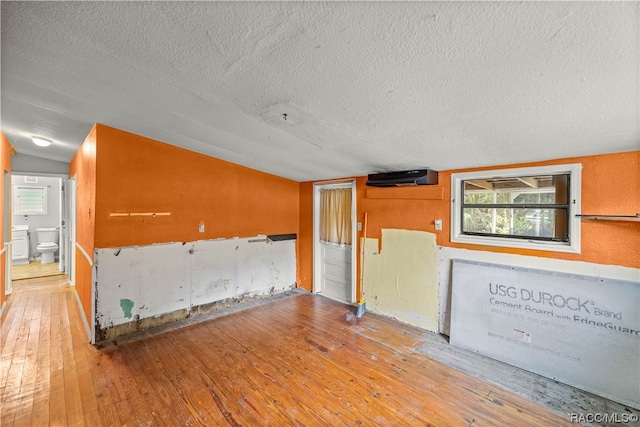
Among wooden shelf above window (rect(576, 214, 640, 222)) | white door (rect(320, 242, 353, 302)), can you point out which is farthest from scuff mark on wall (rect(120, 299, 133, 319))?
wooden shelf above window (rect(576, 214, 640, 222))

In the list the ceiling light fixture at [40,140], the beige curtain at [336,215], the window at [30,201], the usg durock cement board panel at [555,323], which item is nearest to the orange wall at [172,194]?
the beige curtain at [336,215]

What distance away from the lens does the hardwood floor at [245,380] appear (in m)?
1.93

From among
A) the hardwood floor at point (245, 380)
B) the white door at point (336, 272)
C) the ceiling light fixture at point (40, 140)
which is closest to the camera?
the hardwood floor at point (245, 380)

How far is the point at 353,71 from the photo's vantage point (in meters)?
1.53

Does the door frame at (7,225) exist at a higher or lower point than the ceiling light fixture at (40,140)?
lower

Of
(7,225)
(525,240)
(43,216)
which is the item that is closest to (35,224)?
(43,216)

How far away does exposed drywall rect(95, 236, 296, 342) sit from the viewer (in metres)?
3.08

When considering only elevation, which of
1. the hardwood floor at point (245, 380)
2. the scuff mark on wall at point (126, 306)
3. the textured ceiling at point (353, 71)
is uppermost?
the textured ceiling at point (353, 71)

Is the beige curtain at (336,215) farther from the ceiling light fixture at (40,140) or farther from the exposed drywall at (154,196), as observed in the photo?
the ceiling light fixture at (40,140)

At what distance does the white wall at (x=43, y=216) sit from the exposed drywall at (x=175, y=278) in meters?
5.74

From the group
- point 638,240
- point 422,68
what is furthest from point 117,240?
point 638,240

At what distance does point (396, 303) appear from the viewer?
144 inches

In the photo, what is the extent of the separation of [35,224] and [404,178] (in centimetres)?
891

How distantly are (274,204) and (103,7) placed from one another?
3.63 m
